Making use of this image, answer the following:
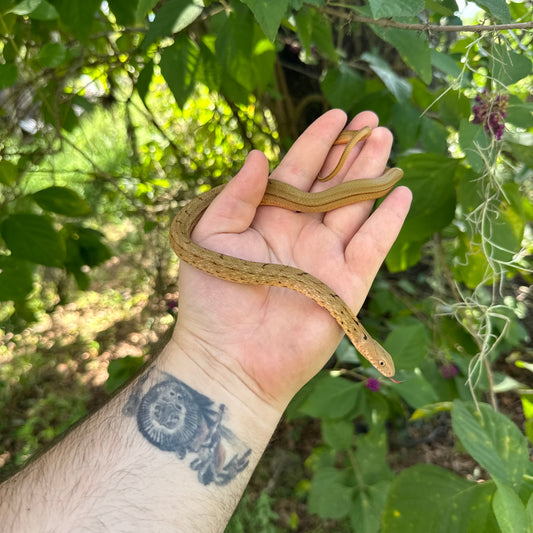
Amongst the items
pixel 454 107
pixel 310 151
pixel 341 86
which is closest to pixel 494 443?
pixel 454 107

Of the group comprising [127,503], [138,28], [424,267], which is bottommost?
[424,267]

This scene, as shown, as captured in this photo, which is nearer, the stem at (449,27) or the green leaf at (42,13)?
the stem at (449,27)

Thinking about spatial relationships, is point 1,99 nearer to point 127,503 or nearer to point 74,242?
point 74,242

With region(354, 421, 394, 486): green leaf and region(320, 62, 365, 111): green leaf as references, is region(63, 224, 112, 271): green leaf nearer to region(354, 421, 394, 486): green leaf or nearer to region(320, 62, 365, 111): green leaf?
region(320, 62, 365, 111): green leaf

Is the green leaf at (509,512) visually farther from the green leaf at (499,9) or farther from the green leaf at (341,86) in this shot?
the green leaf at (341,86)

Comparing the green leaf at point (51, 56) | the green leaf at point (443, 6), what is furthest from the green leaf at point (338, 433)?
the green leaf at point (51, 56)

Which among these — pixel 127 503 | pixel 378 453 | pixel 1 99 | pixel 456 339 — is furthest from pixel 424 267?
pixel 1 99

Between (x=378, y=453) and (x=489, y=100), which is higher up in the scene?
(x=489, y=100)
